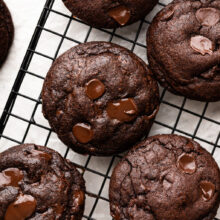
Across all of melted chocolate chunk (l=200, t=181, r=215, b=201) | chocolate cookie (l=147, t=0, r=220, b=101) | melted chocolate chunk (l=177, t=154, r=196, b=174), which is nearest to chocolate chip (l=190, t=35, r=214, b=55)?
chocolate cookie (l=147, t=0, r=220, b=101)

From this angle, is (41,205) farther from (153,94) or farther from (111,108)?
(153,94)

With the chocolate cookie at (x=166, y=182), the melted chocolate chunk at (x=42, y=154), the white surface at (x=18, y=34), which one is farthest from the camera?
the white surface at (x=18, y=34)

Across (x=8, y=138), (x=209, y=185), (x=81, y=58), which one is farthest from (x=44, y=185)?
(x=209, y=185)

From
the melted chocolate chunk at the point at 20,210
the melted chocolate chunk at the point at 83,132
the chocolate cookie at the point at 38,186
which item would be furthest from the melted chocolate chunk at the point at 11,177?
the melted chocolate chunk at the point at 83,132

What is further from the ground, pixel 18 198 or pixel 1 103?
pixel 1 103

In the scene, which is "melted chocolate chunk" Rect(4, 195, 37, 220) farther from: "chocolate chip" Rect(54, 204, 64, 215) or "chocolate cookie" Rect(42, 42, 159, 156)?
"chocolate cookie" Rect(42, 42, 159, 156)

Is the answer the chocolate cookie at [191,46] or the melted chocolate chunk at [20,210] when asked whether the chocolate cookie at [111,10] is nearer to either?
the chocolate cookie at [191,46]

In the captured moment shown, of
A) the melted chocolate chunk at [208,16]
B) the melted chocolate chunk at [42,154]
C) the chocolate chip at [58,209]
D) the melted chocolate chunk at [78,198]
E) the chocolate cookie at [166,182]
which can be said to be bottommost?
the chocolate chip at [58,209]
